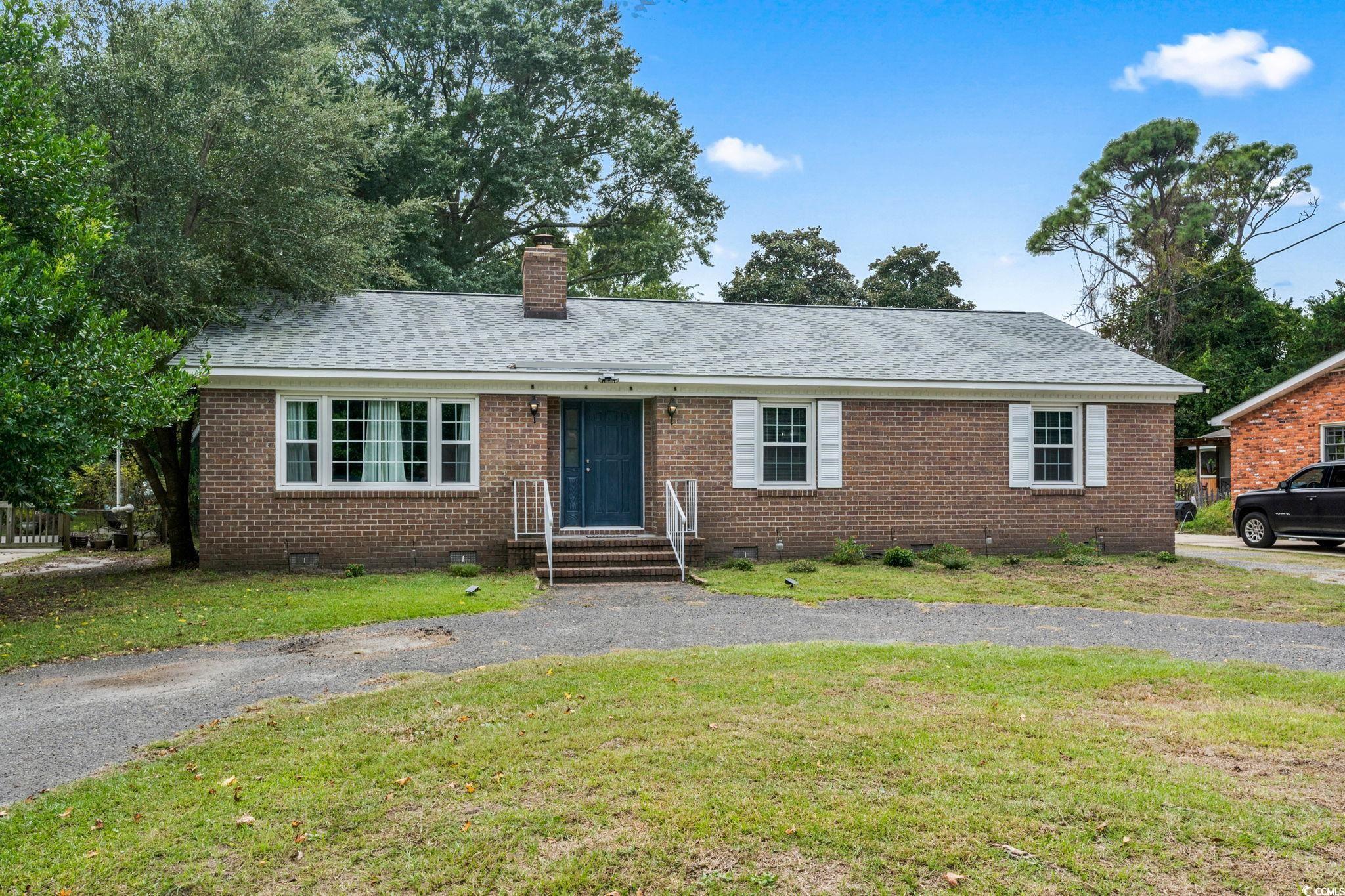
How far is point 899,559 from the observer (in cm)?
1339

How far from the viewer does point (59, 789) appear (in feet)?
14.2

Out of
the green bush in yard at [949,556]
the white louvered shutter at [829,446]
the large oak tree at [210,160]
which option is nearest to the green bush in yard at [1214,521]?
the green bush in yard at [949,556]

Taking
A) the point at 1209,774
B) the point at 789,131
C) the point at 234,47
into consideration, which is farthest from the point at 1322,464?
the point at 234,47

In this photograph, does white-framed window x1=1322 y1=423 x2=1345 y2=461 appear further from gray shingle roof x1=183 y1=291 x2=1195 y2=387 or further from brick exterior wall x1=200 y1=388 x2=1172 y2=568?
brick exterior wall x1=200 y1=388 x2=1172 y2=568

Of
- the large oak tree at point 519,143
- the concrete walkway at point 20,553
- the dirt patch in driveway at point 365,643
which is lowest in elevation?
the concrete walkway at point 20,553

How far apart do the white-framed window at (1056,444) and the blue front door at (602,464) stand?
6.72 meters

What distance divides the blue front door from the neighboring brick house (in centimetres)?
1657

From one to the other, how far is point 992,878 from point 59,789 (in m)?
4.29

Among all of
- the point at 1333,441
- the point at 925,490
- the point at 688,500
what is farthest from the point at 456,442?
the point at 1333,441

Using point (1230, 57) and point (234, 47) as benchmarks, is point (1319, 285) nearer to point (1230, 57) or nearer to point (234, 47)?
point (1230, 57)

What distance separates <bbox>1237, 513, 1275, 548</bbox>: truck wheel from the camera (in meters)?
17.6

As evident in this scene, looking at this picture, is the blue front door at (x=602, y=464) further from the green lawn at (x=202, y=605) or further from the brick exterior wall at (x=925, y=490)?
the green lawn at (x=202, y=605)

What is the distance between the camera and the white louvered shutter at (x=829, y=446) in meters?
14.2

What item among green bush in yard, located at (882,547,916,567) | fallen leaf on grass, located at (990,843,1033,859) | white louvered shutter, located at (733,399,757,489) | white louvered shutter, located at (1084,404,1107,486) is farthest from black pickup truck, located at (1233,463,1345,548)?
fallen leaf on grass, located at (990,843,1033,859)
